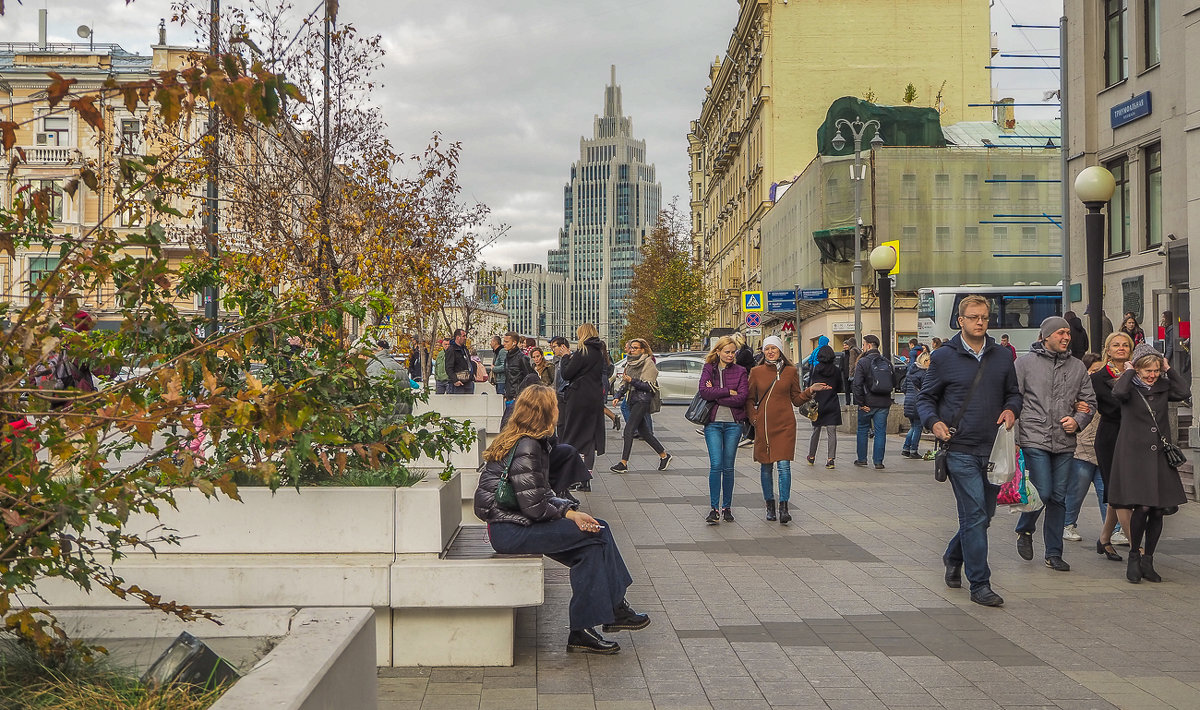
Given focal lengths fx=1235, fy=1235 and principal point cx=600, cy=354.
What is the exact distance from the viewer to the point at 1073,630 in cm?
720

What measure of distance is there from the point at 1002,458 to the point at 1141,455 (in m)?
1.38

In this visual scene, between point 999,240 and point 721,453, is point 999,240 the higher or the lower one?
the higher one

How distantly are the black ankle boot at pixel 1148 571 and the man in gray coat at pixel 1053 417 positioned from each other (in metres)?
0.62

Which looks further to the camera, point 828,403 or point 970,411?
point 828,403

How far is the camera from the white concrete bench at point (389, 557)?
614cm

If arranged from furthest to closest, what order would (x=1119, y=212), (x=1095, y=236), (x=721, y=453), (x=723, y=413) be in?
(x=1119, y=212) → (x=1095, y=236) → (x=723, y=413) → (x=721, y=453)

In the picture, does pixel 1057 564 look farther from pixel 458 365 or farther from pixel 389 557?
pixel 458 365

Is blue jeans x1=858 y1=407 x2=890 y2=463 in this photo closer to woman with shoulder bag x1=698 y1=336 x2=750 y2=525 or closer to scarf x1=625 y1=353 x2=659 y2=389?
scarf x1=625 y1=353 x2=659 y2=389

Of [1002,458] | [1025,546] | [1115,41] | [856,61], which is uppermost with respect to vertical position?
[856,61]

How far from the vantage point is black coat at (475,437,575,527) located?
6555 millimetres

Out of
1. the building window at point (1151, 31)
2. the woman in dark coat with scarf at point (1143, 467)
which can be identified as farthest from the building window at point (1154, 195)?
the woman in dark coat with scarf at point (1143, 467)

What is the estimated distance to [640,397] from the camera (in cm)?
1791

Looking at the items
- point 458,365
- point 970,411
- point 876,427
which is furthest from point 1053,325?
point 458,365

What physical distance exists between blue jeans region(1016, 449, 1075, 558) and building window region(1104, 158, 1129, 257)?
16.5 m
